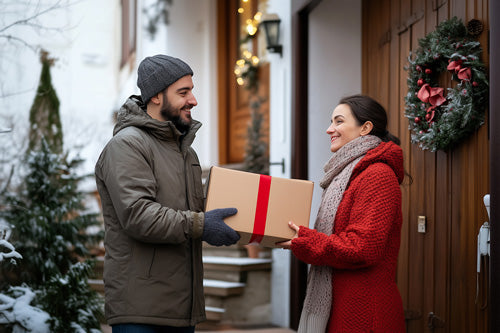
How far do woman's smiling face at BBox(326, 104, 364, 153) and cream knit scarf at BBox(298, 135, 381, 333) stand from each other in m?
0.04

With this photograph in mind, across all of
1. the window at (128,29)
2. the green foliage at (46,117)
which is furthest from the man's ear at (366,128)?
the window at (128,29)

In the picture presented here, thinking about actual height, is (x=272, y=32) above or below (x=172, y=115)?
above

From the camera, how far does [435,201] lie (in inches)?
119

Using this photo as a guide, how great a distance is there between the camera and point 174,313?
1.96 meters

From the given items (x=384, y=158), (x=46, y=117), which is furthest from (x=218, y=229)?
(x=46, y=117)

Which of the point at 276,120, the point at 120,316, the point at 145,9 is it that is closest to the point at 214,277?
the point at 276,120

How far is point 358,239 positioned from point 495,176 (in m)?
0.57

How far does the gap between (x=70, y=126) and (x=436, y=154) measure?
457 centimetres

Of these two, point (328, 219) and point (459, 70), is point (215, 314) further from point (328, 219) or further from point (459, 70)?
point (459, 70)

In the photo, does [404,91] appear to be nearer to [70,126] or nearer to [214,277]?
[214,277]

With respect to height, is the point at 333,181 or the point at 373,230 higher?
the point at 333,181

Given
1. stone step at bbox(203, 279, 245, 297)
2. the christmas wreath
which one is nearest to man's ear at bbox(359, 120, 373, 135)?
the christmas wreath

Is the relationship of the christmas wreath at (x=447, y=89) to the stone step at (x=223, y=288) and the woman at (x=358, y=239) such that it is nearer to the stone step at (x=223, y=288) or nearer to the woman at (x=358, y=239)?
the woman at (x=358, y=239)

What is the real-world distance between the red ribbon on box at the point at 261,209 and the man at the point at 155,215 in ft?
0.37
